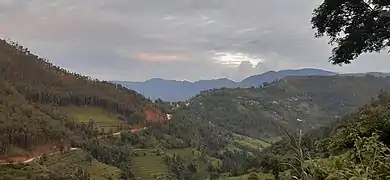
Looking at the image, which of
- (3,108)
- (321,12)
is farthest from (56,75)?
(321,12)

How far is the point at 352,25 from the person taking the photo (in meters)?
10.9

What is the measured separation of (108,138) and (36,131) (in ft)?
47.1

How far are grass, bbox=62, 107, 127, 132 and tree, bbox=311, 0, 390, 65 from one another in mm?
79675

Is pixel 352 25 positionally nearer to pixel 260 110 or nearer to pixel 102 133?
pixel 102 133

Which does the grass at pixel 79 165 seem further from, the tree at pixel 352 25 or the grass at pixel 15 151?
the tree at pixel 352 25

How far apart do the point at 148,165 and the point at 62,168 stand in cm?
1678

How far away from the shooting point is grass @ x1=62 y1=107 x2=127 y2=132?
9088cm

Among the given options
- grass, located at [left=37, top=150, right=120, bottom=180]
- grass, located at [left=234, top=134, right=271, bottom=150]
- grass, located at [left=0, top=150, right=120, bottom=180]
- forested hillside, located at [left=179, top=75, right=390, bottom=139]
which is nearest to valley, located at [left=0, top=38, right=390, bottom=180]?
grass, located at [left=37, top=150, right=120, bottom=180]

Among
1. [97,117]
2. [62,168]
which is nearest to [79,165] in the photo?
[62,168]

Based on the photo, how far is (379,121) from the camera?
7.27 m

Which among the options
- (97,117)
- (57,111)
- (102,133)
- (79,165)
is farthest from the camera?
(97,117)

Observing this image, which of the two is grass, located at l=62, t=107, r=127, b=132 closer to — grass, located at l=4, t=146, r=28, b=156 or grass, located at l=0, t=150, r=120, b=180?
grass, located at l=0, t=150, r=120, b=180

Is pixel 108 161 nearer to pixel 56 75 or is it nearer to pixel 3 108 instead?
pixel 3 108

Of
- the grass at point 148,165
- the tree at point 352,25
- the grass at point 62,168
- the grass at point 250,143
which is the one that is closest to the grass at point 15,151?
the grass at point 62,168
